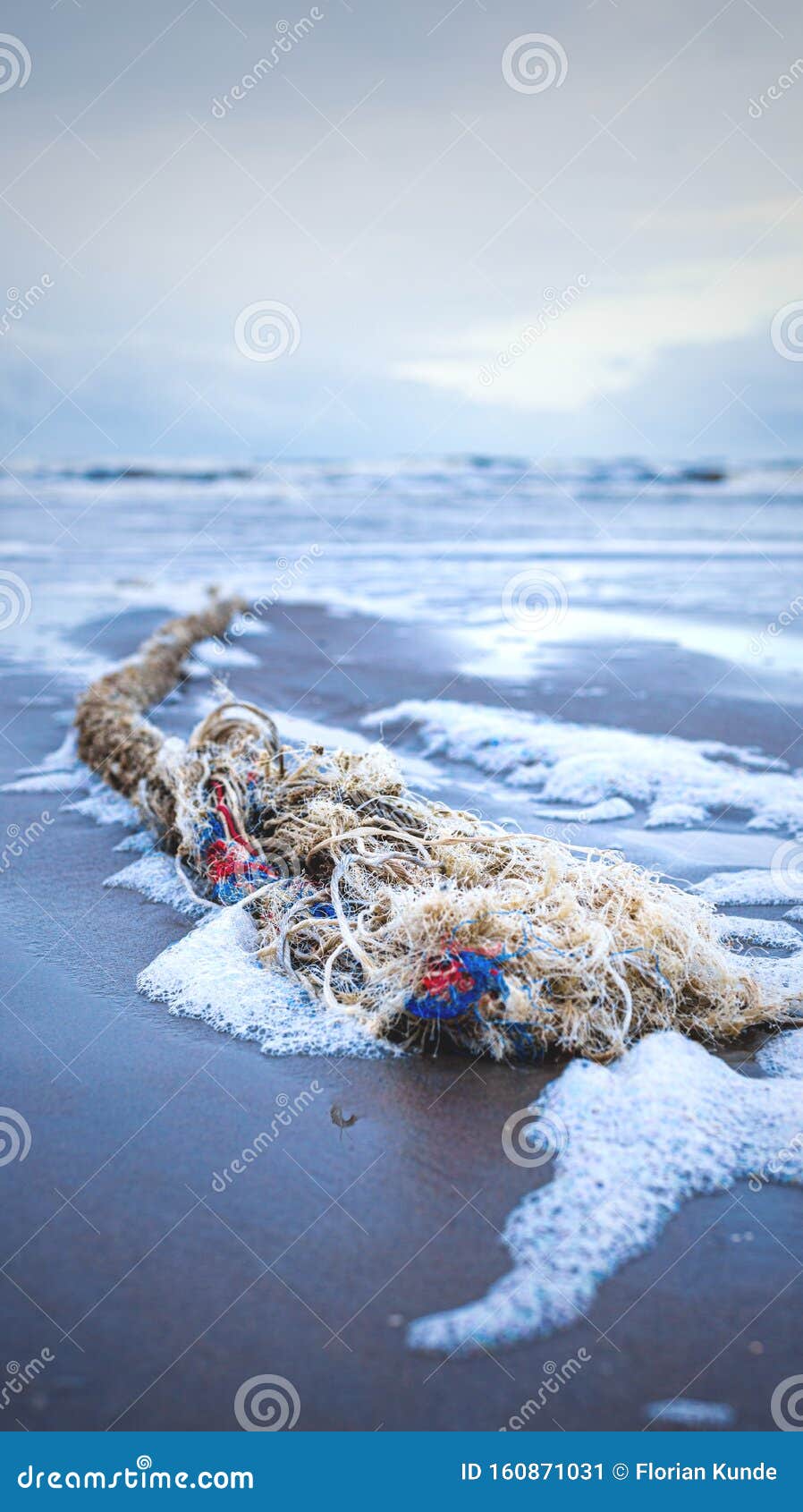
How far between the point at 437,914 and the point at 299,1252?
1.02 metres

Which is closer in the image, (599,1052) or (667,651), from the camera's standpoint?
(599,1052)

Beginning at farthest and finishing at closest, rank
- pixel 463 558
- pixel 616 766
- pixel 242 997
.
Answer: pixel 463 558, pixel 616 766, pixel 242 997

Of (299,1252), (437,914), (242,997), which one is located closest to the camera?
(299,1252)

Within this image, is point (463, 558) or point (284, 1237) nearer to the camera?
point (284, 1237)

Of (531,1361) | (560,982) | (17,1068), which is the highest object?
(560,982)

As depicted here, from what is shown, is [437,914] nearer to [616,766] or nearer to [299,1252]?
[299,1252]

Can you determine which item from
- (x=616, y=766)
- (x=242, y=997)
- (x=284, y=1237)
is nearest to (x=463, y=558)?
(x=616, y=766)

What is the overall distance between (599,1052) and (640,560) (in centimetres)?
1473

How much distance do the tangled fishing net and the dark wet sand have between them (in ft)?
0.58

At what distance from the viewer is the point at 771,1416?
6.28ft

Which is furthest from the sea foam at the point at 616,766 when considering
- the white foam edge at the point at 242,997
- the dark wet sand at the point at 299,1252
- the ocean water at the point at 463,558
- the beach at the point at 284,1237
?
the dark wet sand at the point at 299,1252

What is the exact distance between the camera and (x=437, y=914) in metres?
2.96
